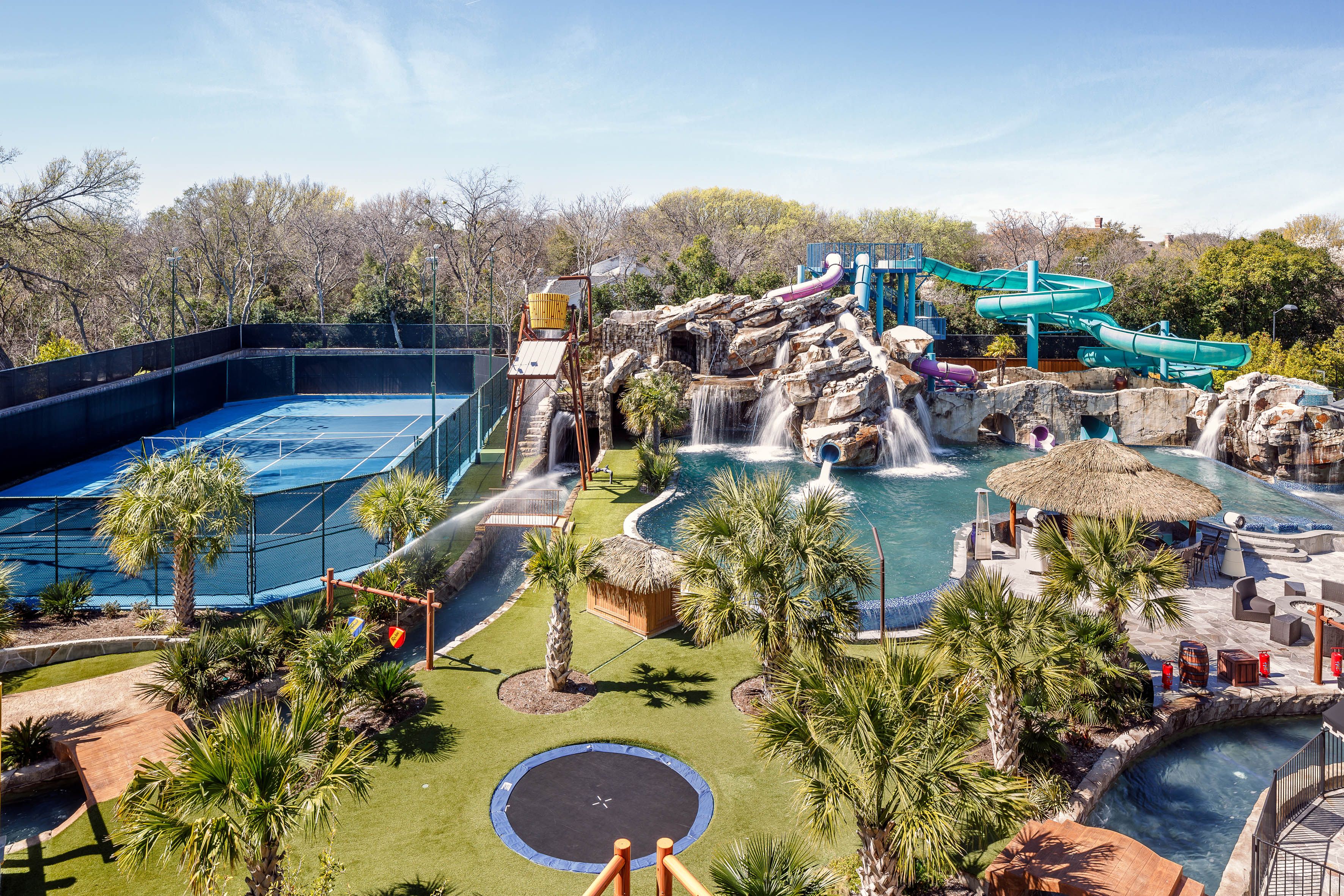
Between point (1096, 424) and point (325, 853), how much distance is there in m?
37.1

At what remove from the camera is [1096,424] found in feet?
121

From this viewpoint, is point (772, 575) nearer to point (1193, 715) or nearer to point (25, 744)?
point (1193, 715)

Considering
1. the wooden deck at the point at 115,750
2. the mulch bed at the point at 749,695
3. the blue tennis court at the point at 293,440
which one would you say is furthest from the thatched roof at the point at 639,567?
the blue tennis court at the point at 293,440

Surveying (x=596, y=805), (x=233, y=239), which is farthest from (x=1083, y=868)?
(x=233, y=239)

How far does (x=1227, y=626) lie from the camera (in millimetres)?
15578

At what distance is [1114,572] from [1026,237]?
6952 cm

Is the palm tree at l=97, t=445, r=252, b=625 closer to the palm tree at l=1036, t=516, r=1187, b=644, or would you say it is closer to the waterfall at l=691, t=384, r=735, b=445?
the palm tree at l=1036, t=516, r=1187, b=644

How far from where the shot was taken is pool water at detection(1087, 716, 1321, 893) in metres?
10.1

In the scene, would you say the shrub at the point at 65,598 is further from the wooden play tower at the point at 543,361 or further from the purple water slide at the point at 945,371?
the purple water slide at the point at 945,371

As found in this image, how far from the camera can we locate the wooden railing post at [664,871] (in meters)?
4.28

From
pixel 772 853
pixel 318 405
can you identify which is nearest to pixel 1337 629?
pixel 772 853

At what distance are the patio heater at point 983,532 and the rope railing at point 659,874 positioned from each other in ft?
51.7

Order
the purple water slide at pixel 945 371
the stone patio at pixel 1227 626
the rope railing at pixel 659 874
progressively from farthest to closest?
the purple water slide at pixel 945 371
the stone patio at pixel 1227 626
the rope railing at pixel 659 874

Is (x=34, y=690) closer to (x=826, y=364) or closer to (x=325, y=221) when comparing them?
(x=826, y=364)
